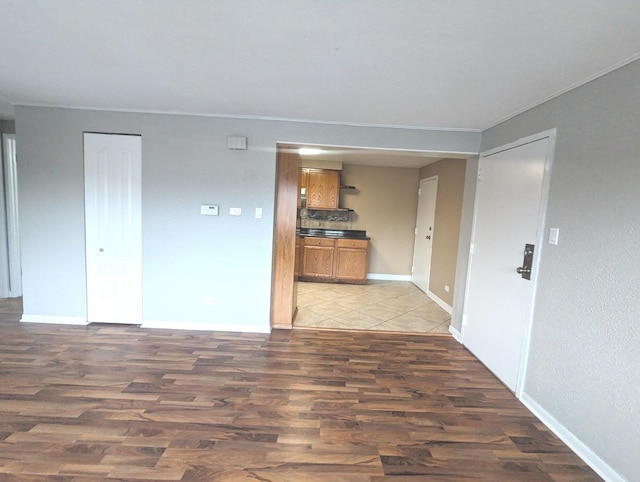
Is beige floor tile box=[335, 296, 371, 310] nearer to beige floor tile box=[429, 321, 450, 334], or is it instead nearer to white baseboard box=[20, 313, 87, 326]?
beige floor tile box=[429, 321, 450, 334]

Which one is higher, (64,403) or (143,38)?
(143,38)

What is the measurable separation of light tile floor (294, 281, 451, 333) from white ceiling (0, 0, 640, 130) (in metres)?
2.41

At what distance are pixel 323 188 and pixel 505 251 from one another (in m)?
3.89

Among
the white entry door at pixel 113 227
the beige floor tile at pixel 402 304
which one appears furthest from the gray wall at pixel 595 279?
the white entry door at pixel 113 227

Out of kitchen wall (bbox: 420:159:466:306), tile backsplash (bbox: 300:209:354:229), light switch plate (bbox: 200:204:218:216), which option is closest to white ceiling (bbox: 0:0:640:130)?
light switch plate (bbox: 200:204:218:216)

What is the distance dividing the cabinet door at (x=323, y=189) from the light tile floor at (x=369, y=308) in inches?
61.1

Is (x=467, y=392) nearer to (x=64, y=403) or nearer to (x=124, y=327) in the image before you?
(x=64, y=403)

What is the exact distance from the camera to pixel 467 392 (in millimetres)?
2451

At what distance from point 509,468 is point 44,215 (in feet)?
14.6

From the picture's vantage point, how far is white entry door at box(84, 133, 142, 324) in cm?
321

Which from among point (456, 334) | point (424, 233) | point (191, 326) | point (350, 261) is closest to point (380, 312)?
point (456, 334)

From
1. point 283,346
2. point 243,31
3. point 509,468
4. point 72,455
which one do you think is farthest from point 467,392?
point 243,31

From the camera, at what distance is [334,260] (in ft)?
19.3

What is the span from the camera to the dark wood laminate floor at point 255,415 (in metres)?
1.66
